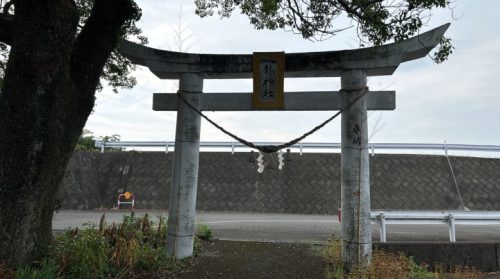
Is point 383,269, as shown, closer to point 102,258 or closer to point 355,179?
point 355,179

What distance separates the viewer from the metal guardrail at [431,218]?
7555mm

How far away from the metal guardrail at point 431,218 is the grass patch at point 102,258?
3.84 meters

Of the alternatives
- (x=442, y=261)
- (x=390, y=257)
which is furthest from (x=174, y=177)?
(x=442, y=261)

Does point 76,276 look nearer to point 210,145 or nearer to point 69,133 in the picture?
point 69,133

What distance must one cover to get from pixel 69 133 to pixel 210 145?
47.3 feet

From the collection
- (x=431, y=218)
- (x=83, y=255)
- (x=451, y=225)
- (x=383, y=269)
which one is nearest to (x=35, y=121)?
(x=83, y=255)

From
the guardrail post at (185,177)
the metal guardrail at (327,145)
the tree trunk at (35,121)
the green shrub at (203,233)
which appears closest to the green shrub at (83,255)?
the tree trunk at (35,121)

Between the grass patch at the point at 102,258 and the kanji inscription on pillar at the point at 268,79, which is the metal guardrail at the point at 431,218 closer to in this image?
the kanji inscription on pillar at the point at 268,79

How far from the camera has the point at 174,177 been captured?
6.74 metres

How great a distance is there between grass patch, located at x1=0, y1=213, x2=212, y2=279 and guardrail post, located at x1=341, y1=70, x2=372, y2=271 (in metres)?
2.87

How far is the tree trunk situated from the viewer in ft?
15.2

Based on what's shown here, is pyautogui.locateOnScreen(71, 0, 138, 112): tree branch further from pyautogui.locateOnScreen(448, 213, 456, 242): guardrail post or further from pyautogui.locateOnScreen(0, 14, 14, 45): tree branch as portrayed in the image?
pyautogui.locateOnScreen(448, 213, 456, 242): guardrail post

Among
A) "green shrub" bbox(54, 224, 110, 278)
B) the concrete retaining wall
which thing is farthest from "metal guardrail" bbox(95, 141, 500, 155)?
"green shrub" bbox(54, 224, 110, 278)

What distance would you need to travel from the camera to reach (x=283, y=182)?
18.5m
